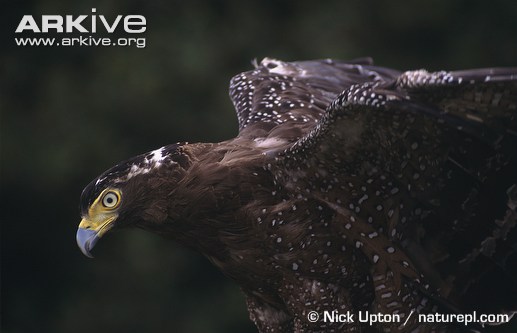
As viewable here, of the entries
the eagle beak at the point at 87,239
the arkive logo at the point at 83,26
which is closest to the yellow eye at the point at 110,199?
the eagle beak at the point at 87,239

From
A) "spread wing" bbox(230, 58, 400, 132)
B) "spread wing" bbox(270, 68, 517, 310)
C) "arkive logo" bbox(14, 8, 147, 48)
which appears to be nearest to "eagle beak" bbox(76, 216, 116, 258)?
"spread wing" bbox(270, 68, 517, 310)

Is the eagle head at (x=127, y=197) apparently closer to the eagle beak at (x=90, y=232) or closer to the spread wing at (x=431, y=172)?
the eagle beak at (x=90, y=232)

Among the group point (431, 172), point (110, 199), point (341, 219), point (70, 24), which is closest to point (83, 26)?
→ point (70, 24)

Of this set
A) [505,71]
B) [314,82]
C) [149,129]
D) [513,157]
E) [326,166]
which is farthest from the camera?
[149,129]

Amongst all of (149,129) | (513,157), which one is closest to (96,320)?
(149,129)

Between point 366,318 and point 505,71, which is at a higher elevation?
point 505,71

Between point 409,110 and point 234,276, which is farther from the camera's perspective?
point 234,276

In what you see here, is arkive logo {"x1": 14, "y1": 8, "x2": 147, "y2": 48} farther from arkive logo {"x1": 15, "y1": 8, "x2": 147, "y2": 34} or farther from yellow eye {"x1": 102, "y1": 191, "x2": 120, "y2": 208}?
yellow eye {"x1": 102, "y1": 191, "x2": 120, "y2": 208}

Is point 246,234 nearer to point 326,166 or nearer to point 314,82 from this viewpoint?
point 326,166
